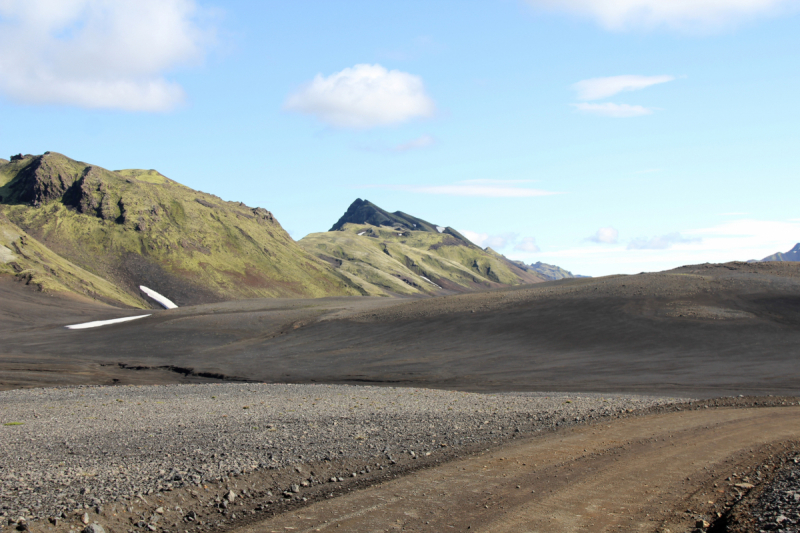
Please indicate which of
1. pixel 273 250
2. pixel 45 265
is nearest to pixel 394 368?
pixel 45 265

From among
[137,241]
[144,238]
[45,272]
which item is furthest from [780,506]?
[144,238]

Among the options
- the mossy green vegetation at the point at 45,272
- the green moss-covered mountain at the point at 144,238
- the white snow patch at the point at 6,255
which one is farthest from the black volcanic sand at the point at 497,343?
the green moss-covered mountain at the point at 144,238

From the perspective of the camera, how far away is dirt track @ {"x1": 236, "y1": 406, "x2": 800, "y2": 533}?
8930 mm

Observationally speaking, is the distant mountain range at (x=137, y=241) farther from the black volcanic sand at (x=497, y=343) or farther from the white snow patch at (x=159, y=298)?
the black volcanic sand at (x=497, y=343)

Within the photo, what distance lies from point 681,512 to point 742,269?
64.2m

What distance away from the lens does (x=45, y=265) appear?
98.9 metres

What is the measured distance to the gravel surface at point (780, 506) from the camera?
317 inches

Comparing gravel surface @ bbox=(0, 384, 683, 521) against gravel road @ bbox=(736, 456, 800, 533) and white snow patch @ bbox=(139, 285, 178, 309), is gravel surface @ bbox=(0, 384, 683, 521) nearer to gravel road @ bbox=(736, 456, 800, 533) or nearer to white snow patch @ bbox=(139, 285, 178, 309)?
gravel road @ bbox=(736, 456, 800, 533)

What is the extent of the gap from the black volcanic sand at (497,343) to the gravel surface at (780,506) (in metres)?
16.8

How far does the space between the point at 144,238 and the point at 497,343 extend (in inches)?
4707

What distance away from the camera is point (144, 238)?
138 m

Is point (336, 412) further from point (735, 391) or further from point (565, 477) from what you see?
point (735, 391)

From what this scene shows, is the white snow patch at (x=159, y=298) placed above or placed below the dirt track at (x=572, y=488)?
above

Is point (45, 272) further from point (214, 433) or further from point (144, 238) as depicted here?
point (214, 433)
